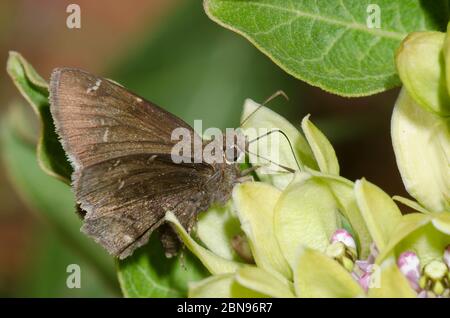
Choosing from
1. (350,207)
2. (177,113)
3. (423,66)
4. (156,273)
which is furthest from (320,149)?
(177,113)

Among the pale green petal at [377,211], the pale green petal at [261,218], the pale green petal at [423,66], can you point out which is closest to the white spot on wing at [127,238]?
the pale green petal at [261,218]

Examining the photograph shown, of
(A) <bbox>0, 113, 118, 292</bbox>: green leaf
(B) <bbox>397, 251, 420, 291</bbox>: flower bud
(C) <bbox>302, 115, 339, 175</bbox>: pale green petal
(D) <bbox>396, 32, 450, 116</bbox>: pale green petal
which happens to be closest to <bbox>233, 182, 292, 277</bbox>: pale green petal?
(C) <bbox>302, 115, 339, 175</bbox>: pale green petal

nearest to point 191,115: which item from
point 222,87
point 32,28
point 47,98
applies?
point 222,87

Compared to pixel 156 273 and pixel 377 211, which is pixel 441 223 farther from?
pixel 156 273

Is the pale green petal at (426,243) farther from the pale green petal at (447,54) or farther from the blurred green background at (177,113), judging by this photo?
the blurred green background at (177,113)

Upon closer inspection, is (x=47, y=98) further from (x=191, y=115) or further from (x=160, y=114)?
(x=191, y=115)
